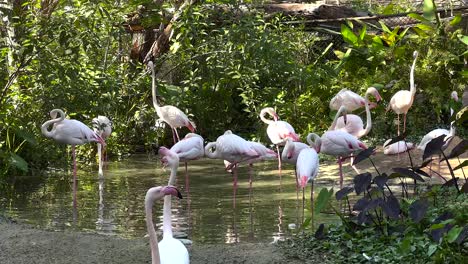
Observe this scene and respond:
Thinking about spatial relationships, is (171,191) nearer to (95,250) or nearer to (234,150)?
(95,250)

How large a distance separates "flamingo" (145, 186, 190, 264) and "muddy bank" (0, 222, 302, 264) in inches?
25.4

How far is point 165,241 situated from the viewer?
4.30 meters

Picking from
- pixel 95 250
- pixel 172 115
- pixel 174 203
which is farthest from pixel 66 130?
pixel 95 250

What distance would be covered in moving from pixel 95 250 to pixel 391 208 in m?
1.98

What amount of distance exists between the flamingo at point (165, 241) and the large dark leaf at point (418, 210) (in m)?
1.36

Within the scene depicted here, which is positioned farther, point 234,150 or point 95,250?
point 234,150

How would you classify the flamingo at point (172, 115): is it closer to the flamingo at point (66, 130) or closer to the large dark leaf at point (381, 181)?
the flamingo at point (66, 130)

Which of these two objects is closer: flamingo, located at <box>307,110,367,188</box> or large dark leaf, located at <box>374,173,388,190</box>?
large dark leaf, located at <box>374,173,388,190</box>

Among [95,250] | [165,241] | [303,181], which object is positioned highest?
[303,181]

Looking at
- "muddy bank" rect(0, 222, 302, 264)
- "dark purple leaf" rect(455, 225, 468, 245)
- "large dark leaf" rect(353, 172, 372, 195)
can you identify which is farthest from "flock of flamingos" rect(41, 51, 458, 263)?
"dark purple leaf" rect(455, 225, 468, 245)

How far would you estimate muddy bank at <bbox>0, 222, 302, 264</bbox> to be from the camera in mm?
4977

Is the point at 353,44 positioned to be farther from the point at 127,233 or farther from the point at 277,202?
the point at 127,233

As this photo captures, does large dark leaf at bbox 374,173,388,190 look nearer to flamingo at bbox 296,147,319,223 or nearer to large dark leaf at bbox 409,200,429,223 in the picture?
large dark leaf at bbox 409,200,429,223

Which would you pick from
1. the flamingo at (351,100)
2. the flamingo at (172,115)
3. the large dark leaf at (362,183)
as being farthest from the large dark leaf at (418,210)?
the flamingo at (172,115)
